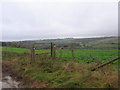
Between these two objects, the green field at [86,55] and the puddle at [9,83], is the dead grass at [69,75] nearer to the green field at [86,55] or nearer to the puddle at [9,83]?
the puddle at [9,83]

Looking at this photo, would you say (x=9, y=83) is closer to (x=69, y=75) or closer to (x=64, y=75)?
Result: (x=64, y=75)

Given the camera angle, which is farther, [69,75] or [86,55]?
[86,55]

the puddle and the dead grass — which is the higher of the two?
the dead grass

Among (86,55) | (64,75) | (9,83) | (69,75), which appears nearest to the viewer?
(69,75)

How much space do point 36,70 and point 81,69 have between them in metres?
3.19

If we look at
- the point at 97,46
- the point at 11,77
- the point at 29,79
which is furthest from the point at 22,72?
the point at 97,46

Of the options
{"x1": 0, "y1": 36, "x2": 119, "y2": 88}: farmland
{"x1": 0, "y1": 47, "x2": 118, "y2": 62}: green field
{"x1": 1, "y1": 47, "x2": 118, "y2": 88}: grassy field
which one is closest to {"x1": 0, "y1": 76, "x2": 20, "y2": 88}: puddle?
{"x1": 0, "y1": 36, "x2": 119, "y2": 88}: farmland

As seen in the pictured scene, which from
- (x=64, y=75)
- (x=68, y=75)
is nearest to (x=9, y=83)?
(x=64, y=75)

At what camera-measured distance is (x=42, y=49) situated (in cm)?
1580

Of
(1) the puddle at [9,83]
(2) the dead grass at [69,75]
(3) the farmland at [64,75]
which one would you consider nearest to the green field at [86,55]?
(3) the farmland at [64,75]

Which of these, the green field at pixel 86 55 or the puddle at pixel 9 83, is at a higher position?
the green field at pixel 86 55

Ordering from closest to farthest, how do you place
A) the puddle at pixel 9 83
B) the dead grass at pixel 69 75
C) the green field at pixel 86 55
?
the dead grass at pixel 69 75 < the puddle at pixel 9 83 < the green field at pixel 86 55

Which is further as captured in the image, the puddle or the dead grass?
the puddle

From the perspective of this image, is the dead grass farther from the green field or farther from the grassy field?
the green field
